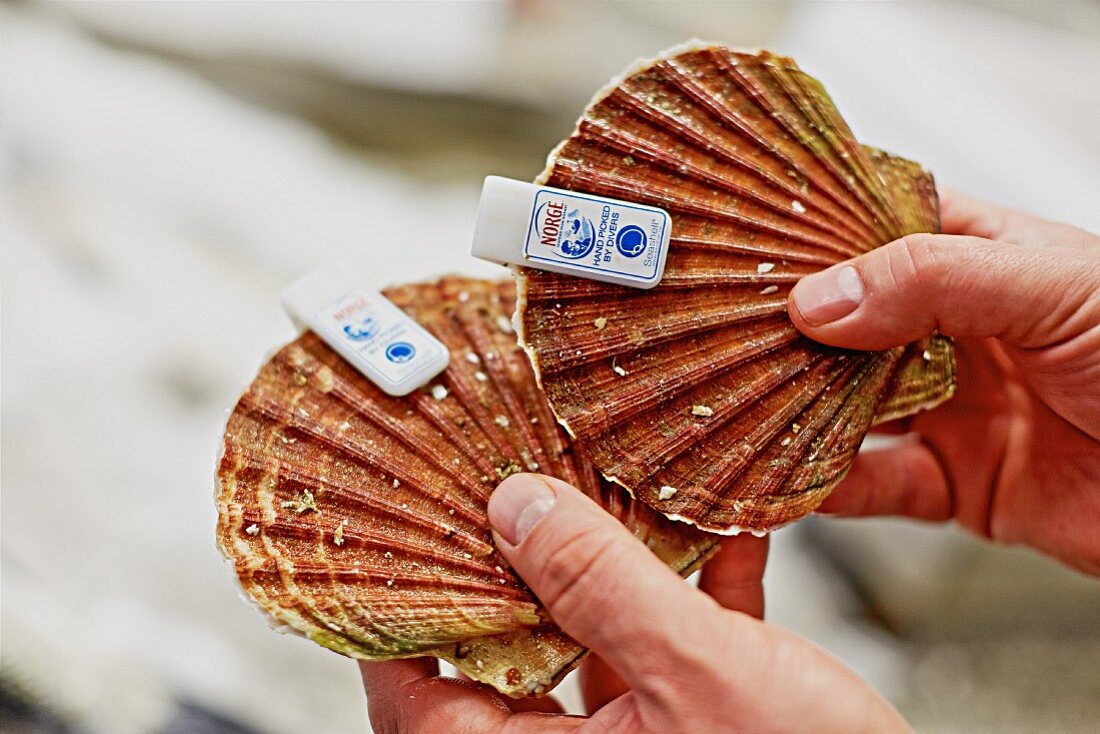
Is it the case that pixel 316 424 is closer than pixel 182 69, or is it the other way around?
pixel 316 424

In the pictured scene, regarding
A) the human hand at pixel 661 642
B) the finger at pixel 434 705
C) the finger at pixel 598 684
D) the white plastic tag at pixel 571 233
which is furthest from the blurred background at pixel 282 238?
the white plastic tag at pixel 571 233

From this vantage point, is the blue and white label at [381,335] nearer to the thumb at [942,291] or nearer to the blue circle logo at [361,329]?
the blue circle logo at [361,329]

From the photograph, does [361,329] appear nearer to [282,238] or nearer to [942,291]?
[942,291]

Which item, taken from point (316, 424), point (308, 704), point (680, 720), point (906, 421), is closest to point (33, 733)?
point (308, 704)

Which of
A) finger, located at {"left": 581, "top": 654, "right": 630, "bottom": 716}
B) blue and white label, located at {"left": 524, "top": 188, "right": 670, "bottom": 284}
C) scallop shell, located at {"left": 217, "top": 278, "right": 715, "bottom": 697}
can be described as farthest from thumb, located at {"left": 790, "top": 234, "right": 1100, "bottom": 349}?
finger, located at {"left": 581, "top": 654, "right": 630, "bottom": 716}

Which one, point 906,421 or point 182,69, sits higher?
point 182,69

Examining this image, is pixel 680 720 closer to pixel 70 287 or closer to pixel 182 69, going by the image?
pixel 70 287

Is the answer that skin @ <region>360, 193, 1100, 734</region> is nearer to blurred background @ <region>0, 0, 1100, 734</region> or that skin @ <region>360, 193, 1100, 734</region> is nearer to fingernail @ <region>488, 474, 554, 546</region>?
fingernail @ <region>488, 474, 554, 546</region>
